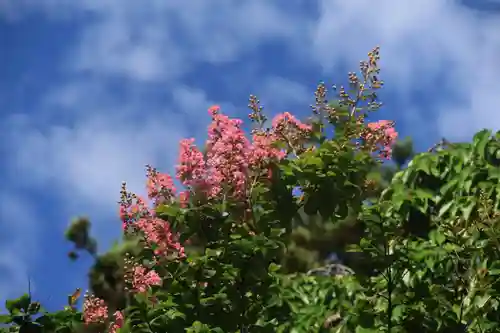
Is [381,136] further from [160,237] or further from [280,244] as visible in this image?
[160,237]

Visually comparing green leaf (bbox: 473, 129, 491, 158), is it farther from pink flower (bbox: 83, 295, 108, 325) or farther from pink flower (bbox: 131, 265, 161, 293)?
pink flower (bbox: 83, 295, 108, 325)

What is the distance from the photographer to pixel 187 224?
4934 millimetres

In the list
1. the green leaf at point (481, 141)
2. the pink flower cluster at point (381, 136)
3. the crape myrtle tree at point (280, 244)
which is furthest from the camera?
the green leaf at point (481, 141)

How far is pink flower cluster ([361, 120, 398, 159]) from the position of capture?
18.1ft

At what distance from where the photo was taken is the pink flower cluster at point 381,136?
5.52 meters

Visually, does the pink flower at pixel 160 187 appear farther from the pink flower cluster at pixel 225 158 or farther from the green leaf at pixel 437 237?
the green leaf at pixel 437 237

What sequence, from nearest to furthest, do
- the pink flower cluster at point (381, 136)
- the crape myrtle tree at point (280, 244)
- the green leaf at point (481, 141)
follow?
the crape myrtle tree at point (280, 244)
the pink flower cluster at point (381, 136)
the green leaf at point (481, 141)

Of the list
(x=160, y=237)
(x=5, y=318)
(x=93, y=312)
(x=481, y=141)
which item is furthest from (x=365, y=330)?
(x=481, y=141)

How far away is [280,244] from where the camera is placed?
15.8 feet

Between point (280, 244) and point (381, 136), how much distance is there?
1.19 m

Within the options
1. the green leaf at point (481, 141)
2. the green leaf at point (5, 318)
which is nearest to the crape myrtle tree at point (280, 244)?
the green leaf at point (5, 318)

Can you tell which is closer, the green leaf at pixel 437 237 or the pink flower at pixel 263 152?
the pink flower at pixel 263 152

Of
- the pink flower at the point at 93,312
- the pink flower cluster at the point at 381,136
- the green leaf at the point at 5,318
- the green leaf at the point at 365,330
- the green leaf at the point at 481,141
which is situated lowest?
the green leaf at the point at 365,330


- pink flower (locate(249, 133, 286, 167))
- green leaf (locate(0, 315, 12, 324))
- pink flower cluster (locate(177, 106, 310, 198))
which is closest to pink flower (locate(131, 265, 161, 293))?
pink flower cluster (locate(177, 106, 310, 198))
